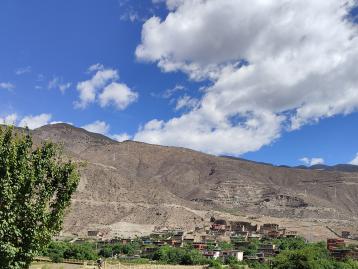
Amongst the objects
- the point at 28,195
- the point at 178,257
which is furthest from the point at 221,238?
the point at 28,195

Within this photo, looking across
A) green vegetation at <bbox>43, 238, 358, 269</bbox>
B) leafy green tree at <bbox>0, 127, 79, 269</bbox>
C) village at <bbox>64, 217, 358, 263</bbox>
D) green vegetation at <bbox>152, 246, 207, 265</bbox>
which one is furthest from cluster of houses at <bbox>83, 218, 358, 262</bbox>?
leafy green tree at <bbox>0, 127, 79, 269</bbox>

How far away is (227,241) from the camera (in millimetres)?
121688

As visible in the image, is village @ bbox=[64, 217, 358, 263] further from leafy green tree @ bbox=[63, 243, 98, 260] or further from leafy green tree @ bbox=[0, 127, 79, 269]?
leafy green tree @ bbox=[0, 127, 79, 269]

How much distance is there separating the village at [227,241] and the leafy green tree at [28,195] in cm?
7612

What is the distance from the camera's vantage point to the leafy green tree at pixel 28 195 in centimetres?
1310

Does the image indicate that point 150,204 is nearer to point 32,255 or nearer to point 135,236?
point 135,236

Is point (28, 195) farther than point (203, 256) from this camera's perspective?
No

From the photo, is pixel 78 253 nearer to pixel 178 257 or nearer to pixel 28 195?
pixel 178 257

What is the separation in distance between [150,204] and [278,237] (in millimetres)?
38851

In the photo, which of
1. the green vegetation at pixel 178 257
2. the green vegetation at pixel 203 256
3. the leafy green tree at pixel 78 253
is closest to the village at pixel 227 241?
the green vegetation at pixel 203 256

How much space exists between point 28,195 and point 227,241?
366 feet

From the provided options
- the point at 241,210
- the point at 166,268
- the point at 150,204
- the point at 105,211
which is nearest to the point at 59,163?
the point at 166,268

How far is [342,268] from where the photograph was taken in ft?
266

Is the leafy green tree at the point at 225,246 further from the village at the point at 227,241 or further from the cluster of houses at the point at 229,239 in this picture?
the cluster of houses at the point at 229,239
